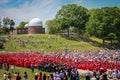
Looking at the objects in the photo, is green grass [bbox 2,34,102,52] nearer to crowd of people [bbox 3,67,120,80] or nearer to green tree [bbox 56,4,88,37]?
green tree [bbox 56,4,88,37]

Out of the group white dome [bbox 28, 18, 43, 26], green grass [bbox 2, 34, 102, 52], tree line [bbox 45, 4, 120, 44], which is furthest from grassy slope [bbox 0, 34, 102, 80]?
white dome [bbox 28, 18, 43, 26]

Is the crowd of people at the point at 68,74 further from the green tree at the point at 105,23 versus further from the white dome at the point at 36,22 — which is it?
Answer: the white dome at the point at 36,22

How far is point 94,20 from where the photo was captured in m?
86.1

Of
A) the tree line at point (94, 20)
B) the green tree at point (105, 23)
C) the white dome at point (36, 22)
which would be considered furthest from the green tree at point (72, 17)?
the white dome at point (36, 22)

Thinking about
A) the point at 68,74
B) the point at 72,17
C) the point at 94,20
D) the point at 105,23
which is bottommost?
the point at 68,74

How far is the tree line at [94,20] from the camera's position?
8294cm

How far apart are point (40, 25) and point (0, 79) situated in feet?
274

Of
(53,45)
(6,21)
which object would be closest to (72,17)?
(53,45)

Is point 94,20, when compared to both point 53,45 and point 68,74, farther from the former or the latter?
point 68,74

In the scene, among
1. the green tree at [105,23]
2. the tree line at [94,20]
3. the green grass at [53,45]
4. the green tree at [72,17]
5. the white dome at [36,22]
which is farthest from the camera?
the white dome at [36,22]

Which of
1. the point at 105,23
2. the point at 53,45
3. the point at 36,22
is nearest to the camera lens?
the point at 53,45

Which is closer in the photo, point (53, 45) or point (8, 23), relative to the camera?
point (53, 45)

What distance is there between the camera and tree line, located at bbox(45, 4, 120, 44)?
82938mm

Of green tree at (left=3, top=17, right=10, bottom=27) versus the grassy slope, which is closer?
the grassy slope
